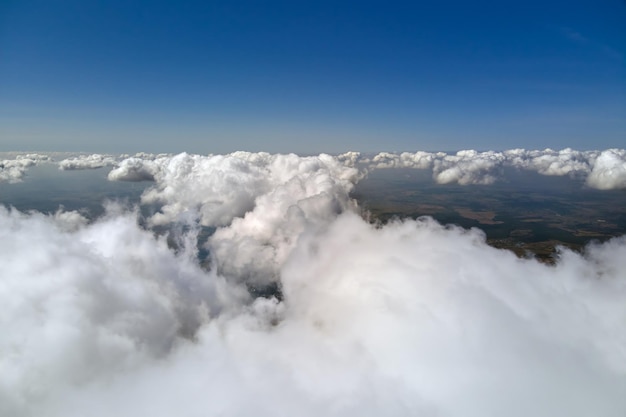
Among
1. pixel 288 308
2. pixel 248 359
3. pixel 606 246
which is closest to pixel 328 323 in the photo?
pixel 248 359

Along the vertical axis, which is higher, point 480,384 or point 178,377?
point 480,384

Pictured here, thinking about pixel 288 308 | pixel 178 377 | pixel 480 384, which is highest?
pixel 480 384

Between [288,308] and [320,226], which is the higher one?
[320,226]

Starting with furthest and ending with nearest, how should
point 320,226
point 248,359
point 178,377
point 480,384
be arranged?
point 320,226
point 248,359
point 178,377
point 480,384

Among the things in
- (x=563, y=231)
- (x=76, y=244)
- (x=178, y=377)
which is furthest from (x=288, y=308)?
(x=563, y=231)

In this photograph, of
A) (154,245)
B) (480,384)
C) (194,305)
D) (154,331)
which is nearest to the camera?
(480,384)

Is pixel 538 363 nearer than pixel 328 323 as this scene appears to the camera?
Yes

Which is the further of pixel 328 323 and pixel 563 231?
pixel 563 231

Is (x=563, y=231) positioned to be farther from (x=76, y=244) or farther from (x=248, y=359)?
(x=76, y=244)

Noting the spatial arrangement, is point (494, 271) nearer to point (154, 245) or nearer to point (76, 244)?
point (76, 244)
